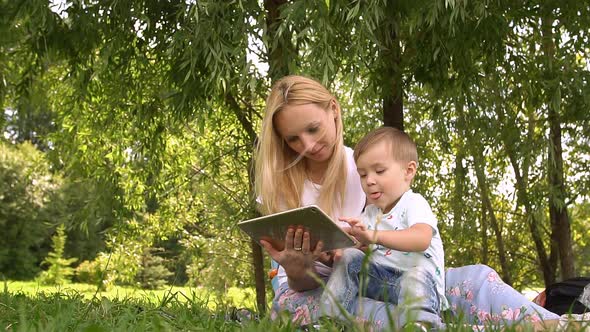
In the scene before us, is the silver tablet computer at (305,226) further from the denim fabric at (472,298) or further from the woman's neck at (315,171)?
the woman's neck at (315,171)

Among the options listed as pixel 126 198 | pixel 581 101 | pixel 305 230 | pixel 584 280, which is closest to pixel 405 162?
pixel 305 230

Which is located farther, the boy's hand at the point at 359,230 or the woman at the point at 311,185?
the woman at the point at 311,185

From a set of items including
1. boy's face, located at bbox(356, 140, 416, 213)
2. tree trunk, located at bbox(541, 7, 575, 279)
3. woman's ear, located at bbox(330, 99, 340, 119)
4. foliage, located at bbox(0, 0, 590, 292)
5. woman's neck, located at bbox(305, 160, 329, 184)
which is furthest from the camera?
tree trunk, located at bbox(541, 7, 575, 279)

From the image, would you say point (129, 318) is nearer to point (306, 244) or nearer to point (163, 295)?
point (306, 244)

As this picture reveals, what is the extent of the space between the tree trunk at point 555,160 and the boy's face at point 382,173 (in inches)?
112

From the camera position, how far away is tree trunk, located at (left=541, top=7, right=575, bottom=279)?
5594 mm

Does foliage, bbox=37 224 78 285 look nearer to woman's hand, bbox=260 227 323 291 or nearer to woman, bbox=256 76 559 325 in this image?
woman, bbox=256 76 559 325

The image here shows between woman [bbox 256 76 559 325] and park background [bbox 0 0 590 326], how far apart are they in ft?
2.71

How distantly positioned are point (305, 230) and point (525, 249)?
823cm

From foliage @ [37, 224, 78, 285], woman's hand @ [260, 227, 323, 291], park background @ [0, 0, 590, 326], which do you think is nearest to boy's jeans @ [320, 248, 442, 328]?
woman's hand @ [260, 227, 323, 291]

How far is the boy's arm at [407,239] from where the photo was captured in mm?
2535

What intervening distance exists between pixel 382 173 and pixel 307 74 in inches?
67.7

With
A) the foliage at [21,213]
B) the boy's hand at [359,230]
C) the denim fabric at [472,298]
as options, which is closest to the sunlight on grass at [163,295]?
the denim fabric at [472,298]

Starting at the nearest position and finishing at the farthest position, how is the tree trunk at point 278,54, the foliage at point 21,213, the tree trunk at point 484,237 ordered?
the tree trunk at point 278,54 < the tree trunk at point 484,237 < the foliage at point 21,213
